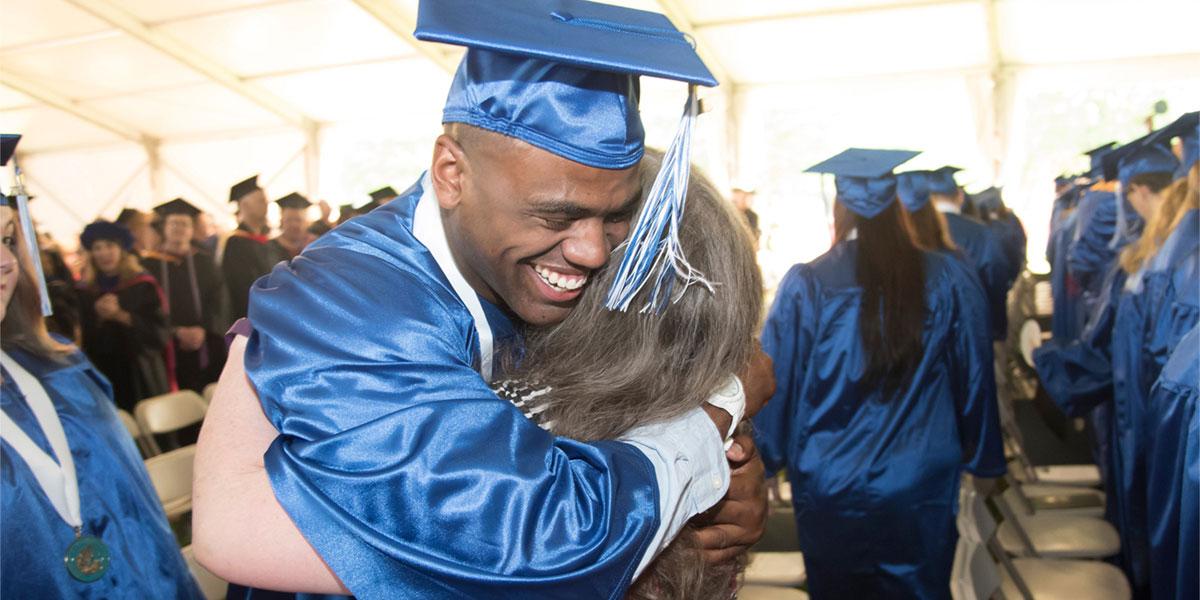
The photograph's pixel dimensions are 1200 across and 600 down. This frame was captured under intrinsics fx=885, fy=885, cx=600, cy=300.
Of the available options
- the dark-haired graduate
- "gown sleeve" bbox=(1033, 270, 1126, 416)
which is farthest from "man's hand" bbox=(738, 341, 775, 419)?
"gown sleeve" bbox=(1033, 270, 1126, 416)

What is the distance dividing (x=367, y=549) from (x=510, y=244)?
0.41 meters

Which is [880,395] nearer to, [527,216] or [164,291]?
[527,216]

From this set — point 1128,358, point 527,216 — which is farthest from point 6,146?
point 1128,358

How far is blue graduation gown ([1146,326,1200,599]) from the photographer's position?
199 cm

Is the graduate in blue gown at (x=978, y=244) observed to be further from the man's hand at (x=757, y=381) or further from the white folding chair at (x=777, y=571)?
the man's hand at (x=757, y=381)

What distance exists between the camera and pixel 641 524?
3.33 ft

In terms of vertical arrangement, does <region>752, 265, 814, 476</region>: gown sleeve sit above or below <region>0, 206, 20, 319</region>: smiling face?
below

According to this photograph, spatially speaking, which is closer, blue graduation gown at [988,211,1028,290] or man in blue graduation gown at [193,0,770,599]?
man in blue graduation gown at [193,0,770,599]

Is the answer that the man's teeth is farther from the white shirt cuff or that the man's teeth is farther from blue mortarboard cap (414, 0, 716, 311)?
the white shirt cuff

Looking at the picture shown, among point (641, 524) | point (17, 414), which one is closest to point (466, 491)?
point (641, 524)

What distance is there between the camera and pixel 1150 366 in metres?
3.12

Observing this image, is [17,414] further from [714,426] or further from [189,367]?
[189,367]

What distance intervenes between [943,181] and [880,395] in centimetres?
333

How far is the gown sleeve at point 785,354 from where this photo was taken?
3.54 meters
